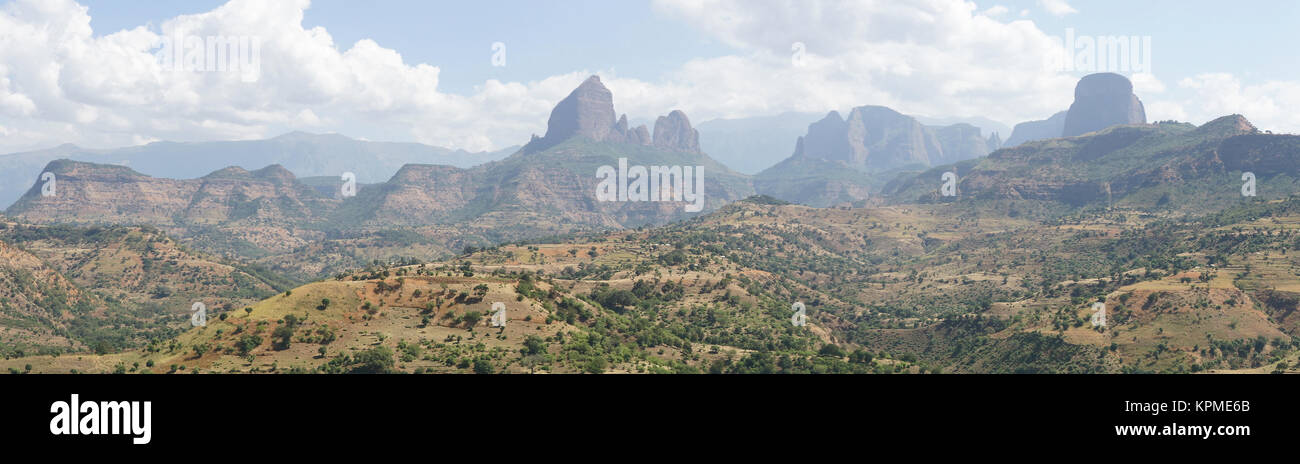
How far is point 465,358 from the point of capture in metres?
76.6

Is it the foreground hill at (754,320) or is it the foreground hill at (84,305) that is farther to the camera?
the foreground hill at (84,305)

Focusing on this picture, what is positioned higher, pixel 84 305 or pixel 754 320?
pixel 754 320

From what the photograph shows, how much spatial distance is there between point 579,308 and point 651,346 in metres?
12.7

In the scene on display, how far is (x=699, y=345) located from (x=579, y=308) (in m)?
19.3

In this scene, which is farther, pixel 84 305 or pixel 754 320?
pixel 84 305

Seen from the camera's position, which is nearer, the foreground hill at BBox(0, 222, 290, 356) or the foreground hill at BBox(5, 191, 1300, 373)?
the foreground hill at BBox(5, 191, 1300, 373)

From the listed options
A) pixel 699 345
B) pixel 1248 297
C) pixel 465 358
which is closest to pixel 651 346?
pixel 699 345
